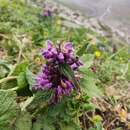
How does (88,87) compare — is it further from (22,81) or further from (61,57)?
(22,81)

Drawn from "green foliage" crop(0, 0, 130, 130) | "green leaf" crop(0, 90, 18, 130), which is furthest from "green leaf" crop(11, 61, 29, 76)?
"green leaf" crop(0, 90, 18, 130)

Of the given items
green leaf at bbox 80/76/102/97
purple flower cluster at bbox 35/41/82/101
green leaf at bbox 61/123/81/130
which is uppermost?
purple flower cluster at bbox 35/41/82/101

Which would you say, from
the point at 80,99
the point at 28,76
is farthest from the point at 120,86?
the point at 28,76

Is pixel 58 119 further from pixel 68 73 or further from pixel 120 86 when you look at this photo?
pixel 120 86

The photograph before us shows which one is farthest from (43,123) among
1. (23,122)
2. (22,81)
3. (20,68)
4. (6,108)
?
(20,68)

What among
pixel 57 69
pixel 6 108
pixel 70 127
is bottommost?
pixel 70 127

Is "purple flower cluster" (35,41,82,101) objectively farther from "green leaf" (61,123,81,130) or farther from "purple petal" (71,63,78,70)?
"green leaf" (61,123,81,130)

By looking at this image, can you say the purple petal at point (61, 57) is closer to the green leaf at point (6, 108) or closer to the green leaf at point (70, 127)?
the green leaf at point (6, 108)
